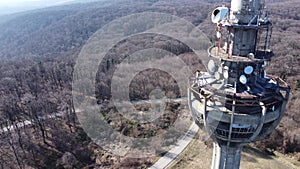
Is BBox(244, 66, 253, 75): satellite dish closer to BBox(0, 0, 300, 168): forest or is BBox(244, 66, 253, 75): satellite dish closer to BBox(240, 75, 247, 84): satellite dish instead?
BBox(240, 75, 247, 84): satellite dish

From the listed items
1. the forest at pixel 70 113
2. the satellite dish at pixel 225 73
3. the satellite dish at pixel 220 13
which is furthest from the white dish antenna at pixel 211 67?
the forest at pixel 70 113

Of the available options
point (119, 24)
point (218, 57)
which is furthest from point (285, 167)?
point (119, 24)

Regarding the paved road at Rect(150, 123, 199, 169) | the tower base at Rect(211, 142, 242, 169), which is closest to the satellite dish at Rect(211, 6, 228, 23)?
the tower base at Rect(211, 142, 242, 169)

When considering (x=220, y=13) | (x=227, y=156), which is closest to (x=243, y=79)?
(x=220, y=13)

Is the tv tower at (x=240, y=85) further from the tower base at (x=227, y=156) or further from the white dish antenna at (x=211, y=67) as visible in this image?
the tower base at (x=227, y=156)

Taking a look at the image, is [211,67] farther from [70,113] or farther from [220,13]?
[70,113]

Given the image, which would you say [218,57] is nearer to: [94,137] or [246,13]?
[246,13]
